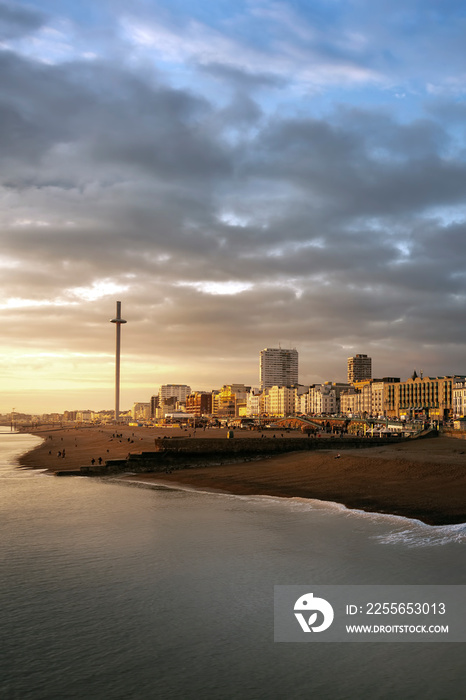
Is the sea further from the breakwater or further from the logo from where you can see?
the breakwater

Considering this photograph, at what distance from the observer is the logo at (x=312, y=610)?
14734mm

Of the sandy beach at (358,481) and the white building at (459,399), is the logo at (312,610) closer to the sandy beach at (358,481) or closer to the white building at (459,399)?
the sandy beach at (358,481)

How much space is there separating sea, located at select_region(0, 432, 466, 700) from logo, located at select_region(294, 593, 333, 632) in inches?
35.6

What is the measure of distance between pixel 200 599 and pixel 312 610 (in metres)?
3.41

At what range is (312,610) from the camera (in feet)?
51.1

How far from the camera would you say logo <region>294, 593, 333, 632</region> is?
1473cm

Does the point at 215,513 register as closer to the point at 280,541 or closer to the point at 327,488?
the point at 280,541

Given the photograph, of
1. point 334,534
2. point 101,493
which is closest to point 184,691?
point 334,534

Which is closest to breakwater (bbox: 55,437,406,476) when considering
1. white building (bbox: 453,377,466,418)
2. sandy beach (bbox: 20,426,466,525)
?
sandy beach (bbox: 20,426,466,525)

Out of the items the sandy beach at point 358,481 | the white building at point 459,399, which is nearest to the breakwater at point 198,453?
the sandy beach at point 358,481

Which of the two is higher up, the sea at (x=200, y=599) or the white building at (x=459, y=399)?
the white building at (x=459, y=399)

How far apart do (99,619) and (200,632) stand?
3022 millimetres

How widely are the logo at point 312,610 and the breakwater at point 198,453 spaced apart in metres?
40.2

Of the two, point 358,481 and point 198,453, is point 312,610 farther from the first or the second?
point 198,453
